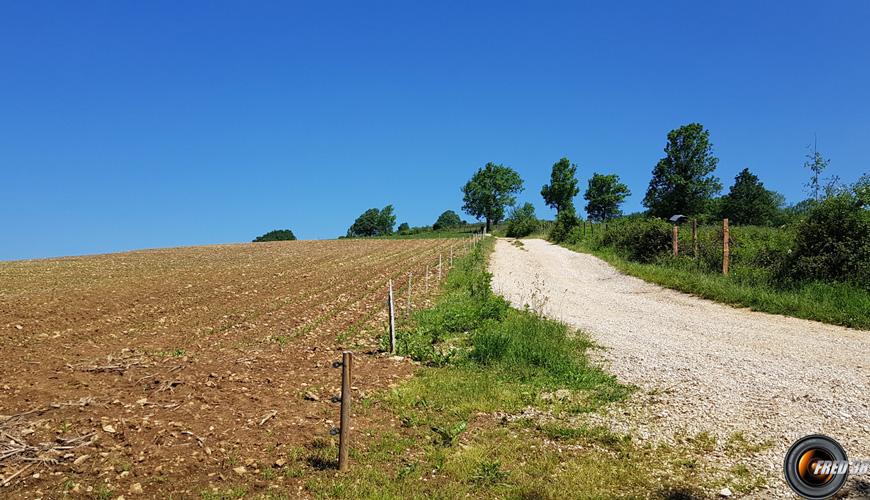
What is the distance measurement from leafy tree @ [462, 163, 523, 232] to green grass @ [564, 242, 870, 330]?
275 feet

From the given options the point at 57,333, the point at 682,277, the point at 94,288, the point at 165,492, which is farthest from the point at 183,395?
the point at 682,277

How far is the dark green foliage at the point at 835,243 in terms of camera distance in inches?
590

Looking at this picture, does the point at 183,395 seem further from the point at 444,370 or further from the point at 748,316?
the point at 748,316

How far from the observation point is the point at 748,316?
14.5m

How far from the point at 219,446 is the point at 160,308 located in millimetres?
12247

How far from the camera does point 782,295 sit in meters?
15.4

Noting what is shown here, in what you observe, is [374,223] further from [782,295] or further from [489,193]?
[782,295]

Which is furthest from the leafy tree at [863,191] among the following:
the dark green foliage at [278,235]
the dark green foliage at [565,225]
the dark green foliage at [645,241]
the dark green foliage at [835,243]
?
the dark green foliage at [278,235]

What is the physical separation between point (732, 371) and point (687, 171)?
64020 millimetres

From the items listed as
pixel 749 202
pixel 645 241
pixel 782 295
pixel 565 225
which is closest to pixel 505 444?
pixel 782 295
